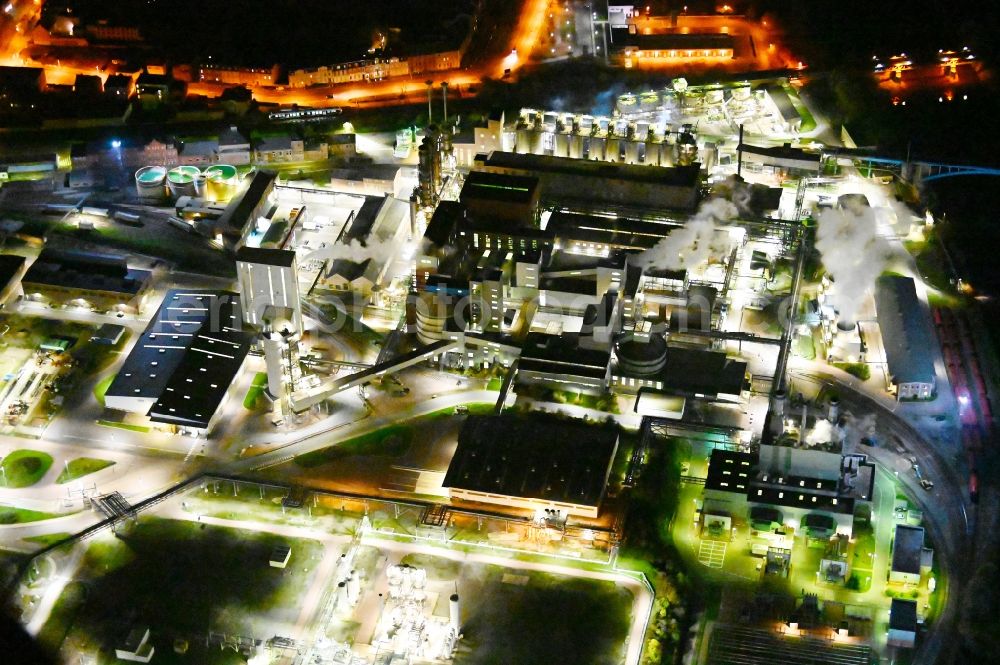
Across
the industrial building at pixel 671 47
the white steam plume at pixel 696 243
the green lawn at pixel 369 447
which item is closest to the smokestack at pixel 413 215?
the white steam plume at pixel 696 243

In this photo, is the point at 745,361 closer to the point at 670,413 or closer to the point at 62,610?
the point at 670,413

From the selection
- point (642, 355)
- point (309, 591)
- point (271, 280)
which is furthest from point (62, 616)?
point (642, 355)

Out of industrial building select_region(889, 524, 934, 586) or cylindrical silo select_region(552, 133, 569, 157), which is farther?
cylindrical silo select_region(552, 133, 569, 157)

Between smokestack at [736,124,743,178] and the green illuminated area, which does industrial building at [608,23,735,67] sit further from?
the green illuminated area

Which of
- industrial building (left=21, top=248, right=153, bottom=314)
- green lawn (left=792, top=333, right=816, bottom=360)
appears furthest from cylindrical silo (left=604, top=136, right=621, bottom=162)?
industrial building (left=21, top=248, right=153, bottom=314)

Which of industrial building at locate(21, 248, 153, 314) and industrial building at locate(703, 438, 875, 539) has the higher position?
industrial building at locate(21, 248, 153, 314)

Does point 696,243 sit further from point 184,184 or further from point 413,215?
point 184,184
